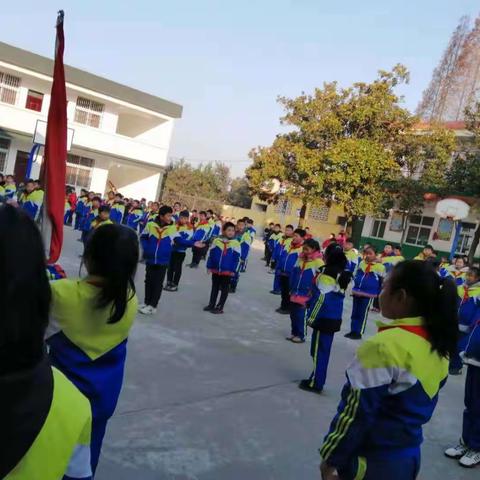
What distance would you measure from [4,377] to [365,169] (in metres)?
21.5

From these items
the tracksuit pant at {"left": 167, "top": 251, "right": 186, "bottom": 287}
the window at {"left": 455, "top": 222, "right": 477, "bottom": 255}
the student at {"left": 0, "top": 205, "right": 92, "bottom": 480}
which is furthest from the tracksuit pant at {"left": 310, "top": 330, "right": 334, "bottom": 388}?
the window at {"left": 455, "top": 222, "right": 477, "bottom": 255}

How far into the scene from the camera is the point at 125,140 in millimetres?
25828

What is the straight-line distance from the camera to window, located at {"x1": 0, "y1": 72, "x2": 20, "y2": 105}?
2280 cm

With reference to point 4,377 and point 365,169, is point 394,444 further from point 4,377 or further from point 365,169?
point 365,169

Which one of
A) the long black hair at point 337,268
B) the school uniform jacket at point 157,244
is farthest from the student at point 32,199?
the long black hair at point 337,268

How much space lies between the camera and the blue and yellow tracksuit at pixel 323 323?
5.10 m

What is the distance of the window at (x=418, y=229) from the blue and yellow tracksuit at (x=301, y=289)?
2031 cm

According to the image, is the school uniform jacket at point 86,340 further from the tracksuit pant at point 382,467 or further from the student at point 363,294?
the student at point 363,294

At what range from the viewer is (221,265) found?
8.18 m

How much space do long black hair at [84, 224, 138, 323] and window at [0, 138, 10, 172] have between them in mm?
23574

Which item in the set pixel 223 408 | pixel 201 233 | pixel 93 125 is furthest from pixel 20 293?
pixel 93 125

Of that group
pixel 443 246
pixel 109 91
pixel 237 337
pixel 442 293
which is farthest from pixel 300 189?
pixel 442 293

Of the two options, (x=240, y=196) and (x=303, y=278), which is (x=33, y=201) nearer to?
(x=303, y=278)

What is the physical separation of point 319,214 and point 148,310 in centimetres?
2504
